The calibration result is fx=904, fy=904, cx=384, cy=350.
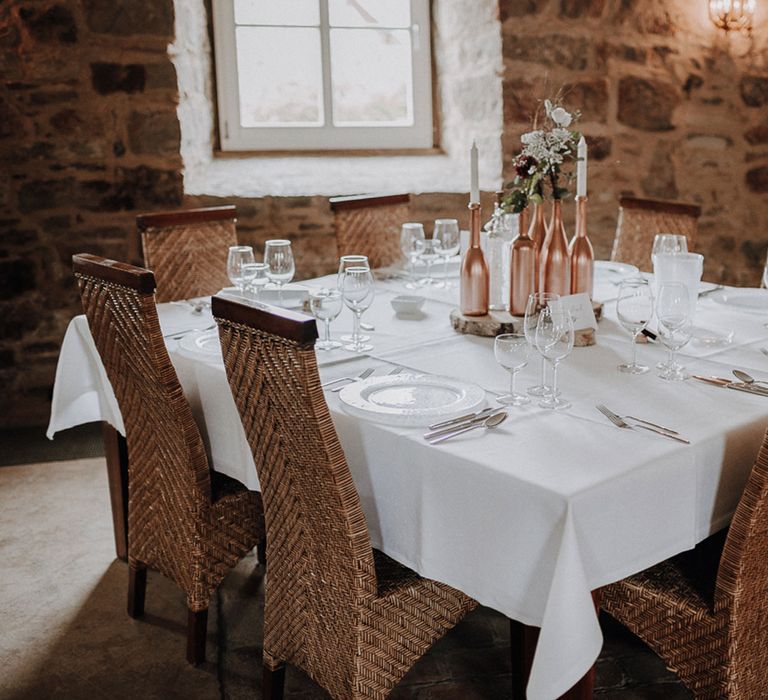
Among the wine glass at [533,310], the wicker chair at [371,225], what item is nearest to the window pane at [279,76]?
the wicker chair at [371,225]

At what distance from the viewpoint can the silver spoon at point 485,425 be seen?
1603 mm

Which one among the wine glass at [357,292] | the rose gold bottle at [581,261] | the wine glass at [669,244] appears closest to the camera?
the wine glass at [357,292]

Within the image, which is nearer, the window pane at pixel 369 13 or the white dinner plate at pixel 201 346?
the white dinner plate at pixel 201 346

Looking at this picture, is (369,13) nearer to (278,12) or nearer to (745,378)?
(278,12)

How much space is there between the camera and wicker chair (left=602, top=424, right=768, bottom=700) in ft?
5.02

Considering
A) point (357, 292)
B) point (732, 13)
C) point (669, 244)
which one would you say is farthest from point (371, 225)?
point (732, 13)

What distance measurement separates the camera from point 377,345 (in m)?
2.24

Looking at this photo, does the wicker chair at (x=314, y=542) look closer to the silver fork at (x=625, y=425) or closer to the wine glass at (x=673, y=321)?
the silver fork at (x=625, y=425)

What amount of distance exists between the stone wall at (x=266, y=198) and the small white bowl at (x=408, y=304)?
1.75 metres

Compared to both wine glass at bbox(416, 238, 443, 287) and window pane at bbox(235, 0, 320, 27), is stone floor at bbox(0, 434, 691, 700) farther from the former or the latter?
window pane at bbox(235, 0, 320, 27)

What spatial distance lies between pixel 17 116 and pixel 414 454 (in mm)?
2929

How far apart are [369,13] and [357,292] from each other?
2708mm

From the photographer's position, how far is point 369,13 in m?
4.45

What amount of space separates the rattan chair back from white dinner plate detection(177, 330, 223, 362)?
1.50ft
